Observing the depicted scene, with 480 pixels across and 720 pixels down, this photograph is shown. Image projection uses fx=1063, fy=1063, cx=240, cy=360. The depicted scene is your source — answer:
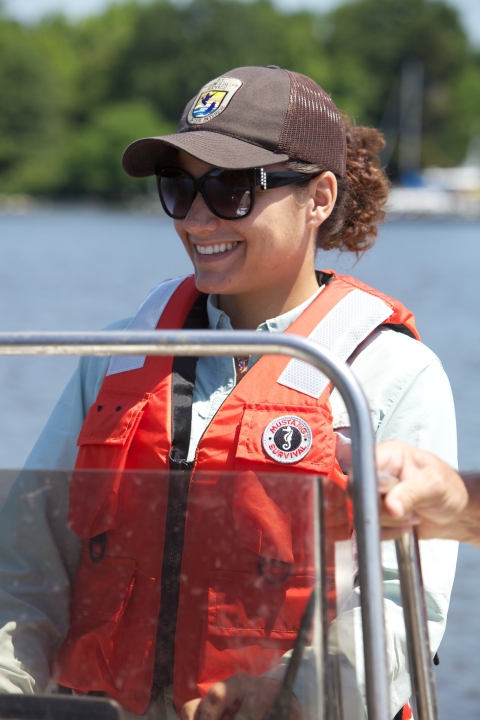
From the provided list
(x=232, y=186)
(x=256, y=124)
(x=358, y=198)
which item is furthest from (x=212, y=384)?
(x=358, y=198)

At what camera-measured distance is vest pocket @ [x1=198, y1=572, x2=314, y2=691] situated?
140 cm

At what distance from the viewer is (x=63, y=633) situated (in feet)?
5.36

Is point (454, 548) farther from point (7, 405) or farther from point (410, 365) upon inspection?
point (7, 405)

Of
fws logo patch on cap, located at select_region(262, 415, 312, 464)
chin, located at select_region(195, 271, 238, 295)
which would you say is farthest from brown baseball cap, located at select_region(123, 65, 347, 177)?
fws logo patch on cap, located at select_region(262, 415, 312, 464)

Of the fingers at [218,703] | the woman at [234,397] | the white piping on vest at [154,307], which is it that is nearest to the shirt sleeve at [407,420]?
the woman at [234,397]

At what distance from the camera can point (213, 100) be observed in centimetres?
220

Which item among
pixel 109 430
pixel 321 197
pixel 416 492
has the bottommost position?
pixel 416 492

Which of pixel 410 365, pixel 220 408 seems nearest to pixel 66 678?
pixel 220 408

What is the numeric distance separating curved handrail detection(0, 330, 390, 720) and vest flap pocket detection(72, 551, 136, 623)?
347 mm

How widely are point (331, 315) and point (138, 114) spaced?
7131cm

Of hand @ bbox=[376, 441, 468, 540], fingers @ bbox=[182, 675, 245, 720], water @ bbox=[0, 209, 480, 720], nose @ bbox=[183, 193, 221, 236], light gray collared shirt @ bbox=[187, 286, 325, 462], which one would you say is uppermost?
water @ bbox=[0, 209, 480, 720]

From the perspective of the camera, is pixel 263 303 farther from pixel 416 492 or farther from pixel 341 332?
pixel 416 492

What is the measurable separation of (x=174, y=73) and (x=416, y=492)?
76.7 metres

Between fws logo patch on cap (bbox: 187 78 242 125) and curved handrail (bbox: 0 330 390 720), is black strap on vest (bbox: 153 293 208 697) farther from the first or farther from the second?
fws logo patch on cap (bbox: 187 78 242 125)
